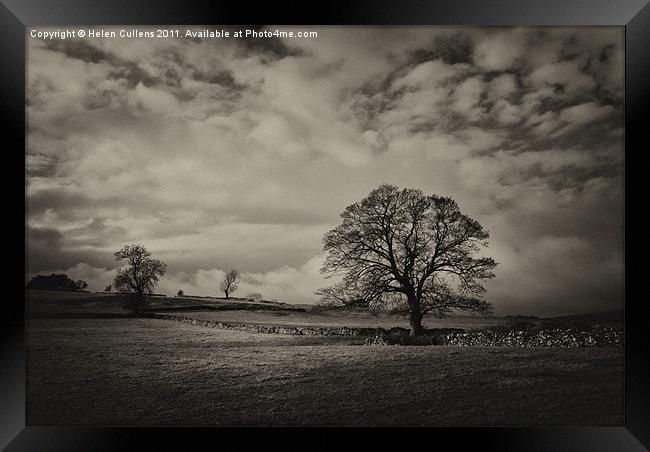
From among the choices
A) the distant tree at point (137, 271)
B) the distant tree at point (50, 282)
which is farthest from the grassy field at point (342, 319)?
the distant tree at point (50, 282)

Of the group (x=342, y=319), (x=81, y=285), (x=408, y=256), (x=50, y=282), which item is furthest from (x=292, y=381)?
(x=50, y=282)

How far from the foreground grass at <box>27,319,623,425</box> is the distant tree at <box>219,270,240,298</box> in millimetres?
614

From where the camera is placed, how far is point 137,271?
429cm

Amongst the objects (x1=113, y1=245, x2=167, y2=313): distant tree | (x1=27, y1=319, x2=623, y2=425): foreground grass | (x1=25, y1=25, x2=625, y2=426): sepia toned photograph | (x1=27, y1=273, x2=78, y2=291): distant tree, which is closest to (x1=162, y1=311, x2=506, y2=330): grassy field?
(x1=25, y1=25, x2=625, y2=426): sepia toned photograph

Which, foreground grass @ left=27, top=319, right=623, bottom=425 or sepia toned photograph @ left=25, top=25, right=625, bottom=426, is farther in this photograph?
sepia toned photograph @ left=25, top=25, right=625, bottom=426

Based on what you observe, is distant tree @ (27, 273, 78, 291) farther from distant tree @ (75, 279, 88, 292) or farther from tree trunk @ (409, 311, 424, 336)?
tree trunk @ (409, 311, 424, 336)

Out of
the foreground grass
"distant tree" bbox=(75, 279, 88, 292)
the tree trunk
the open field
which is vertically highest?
"distant tree" bbox=(75, 279, 88, 292)

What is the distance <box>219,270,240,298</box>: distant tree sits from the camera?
4.36 meters

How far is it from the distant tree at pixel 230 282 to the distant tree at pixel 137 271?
66 centimetres

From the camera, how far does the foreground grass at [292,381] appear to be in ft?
13.6
